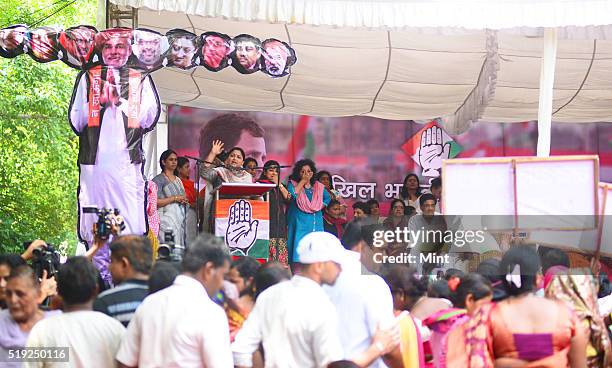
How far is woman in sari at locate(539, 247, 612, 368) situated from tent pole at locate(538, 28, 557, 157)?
2.82 meters

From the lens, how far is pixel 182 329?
4.93 metres

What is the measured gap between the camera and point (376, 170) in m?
13.2

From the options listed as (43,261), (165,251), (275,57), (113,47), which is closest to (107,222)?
(43,261)

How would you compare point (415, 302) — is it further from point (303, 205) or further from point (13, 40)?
point (303, 205)

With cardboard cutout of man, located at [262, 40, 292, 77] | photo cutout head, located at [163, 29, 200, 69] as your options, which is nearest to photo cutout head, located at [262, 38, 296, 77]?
cardboard cutout of man, located at [262, 40, 292, 77]

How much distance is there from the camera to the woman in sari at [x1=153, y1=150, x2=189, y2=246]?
33.5 feet

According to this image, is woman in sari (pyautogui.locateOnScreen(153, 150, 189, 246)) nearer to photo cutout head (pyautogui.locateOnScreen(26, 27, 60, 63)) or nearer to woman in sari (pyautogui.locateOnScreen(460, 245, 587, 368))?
photo cutout head (pyautogui.locateOnScreen(26, 27, 60, 63))

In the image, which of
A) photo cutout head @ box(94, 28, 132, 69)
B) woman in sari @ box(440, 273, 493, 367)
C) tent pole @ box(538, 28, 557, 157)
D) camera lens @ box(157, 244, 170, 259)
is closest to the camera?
woman in sari @ box(440, 273, 493, 367)

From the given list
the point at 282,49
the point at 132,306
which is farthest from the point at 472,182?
the point at 132,306

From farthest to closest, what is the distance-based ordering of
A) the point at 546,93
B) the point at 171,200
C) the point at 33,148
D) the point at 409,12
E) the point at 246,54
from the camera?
the point at 33,148, the point at 171,200, the point at 546,93, the point at 409,12, the point at 246,54

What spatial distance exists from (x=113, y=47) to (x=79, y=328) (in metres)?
3.57

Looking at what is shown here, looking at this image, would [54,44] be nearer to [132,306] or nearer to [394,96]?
[132,306]

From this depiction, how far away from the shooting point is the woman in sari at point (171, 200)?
10203 millimetres

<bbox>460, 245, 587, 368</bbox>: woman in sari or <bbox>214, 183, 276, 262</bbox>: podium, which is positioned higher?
<bbox>214, 183, 276, 262</bbox>: podium
